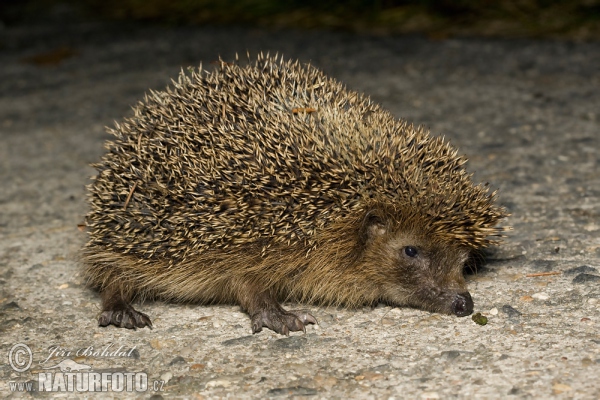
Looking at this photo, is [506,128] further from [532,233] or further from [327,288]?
[327,288]

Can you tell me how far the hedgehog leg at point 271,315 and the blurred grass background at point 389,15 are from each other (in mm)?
6658

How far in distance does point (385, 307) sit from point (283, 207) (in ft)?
2.81

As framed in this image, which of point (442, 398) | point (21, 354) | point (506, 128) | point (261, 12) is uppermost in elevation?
point (261, 12)

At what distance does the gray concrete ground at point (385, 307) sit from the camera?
3.73 meters

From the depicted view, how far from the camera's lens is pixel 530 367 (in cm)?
363

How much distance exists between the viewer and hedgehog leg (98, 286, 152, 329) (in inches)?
174

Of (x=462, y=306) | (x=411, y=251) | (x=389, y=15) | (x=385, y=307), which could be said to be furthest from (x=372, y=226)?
(x=389, y=15)

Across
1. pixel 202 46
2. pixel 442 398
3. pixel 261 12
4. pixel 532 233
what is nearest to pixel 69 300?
pixel 442 398

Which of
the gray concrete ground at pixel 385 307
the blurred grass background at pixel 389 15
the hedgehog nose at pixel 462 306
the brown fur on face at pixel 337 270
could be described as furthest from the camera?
the blurred grass background at pixel 389 15

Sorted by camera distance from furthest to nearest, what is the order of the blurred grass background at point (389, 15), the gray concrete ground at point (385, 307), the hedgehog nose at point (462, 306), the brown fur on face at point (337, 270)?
the blurred grass background at point (389, 15)
the brown fur on face at point (337, 270)
the hedgehog nose at point (462, 306)
the gray concrete ground at point (385, 307)

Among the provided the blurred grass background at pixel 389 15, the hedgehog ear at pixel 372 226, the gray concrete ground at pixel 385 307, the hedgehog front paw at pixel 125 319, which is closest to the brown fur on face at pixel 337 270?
the hedgehog ear at pixel 372 226

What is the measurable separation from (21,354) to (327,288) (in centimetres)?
164

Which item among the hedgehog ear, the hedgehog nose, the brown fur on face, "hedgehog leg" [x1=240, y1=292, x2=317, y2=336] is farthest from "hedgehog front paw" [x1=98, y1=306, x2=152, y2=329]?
A: the hedgehog nose

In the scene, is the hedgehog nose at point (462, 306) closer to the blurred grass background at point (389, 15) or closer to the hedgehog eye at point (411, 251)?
the hedgehog eye at point (411, 251)
